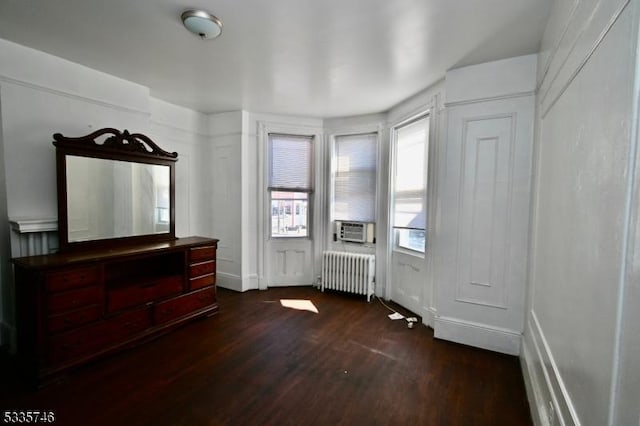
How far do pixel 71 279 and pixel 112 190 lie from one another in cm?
101

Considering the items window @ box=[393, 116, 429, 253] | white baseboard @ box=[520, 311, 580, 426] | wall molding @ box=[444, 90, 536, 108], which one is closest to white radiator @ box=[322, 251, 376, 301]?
window @ box=[393, 116, 429, 253]

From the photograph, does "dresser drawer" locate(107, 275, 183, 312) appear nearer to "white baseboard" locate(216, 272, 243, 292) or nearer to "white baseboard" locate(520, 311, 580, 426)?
"white baseboard" locate(216, 272, 243, 292)

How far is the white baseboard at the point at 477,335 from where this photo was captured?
2.39 m

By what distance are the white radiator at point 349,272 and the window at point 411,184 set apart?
21.0 inches

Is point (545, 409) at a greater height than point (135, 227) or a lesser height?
lesser

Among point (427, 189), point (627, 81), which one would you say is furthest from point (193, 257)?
point (627, 81)

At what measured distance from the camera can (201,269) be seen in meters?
3.11

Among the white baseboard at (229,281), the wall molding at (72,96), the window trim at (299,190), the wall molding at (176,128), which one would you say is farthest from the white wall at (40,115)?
the white baseboard at (229,281)

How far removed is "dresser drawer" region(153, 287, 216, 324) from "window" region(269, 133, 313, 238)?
1.35m

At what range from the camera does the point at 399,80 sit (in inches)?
109

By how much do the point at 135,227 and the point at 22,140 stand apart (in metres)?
1.14

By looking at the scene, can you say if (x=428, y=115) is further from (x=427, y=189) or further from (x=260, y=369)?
(x=260, y=369)

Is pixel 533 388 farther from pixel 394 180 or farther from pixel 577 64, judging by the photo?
pixel 394 180

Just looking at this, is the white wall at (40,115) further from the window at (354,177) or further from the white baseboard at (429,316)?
the white baseboard at (429,316)
